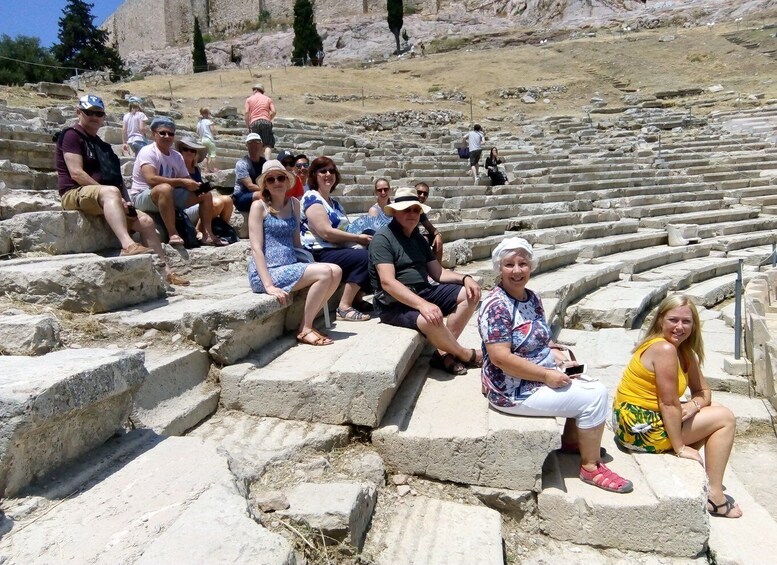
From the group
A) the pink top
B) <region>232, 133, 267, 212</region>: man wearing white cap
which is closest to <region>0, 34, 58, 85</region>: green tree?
the pink top

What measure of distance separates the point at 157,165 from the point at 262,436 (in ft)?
10.2

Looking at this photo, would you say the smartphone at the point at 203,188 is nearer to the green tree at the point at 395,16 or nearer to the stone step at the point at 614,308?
the stone step at the point at 614,308

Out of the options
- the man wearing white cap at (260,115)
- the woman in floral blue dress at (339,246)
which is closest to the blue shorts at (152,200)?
the woman in floral blue dress at (339,246)

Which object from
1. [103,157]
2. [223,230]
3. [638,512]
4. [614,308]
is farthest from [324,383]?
[614,308]

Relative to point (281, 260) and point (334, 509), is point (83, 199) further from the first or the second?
point (334, 509)

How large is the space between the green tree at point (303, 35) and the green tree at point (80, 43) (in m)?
12.1

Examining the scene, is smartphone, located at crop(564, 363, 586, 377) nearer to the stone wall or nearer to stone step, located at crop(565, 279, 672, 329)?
stone step, located at crop(565, 279, 672, 329)

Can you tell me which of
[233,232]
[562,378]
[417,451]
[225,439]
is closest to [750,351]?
[562,378]

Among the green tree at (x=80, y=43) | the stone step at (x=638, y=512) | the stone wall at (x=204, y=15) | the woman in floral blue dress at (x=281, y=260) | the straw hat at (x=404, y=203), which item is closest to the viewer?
the stone step at (x=638, y=512)

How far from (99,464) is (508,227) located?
7692mm

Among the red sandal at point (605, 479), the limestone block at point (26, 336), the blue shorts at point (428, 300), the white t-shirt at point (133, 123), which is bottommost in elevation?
the red sandal at point (605, 479)

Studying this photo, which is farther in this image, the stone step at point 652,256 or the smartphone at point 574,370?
the stone step at point 652,256

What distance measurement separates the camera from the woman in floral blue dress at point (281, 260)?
369cm

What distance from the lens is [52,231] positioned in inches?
167
